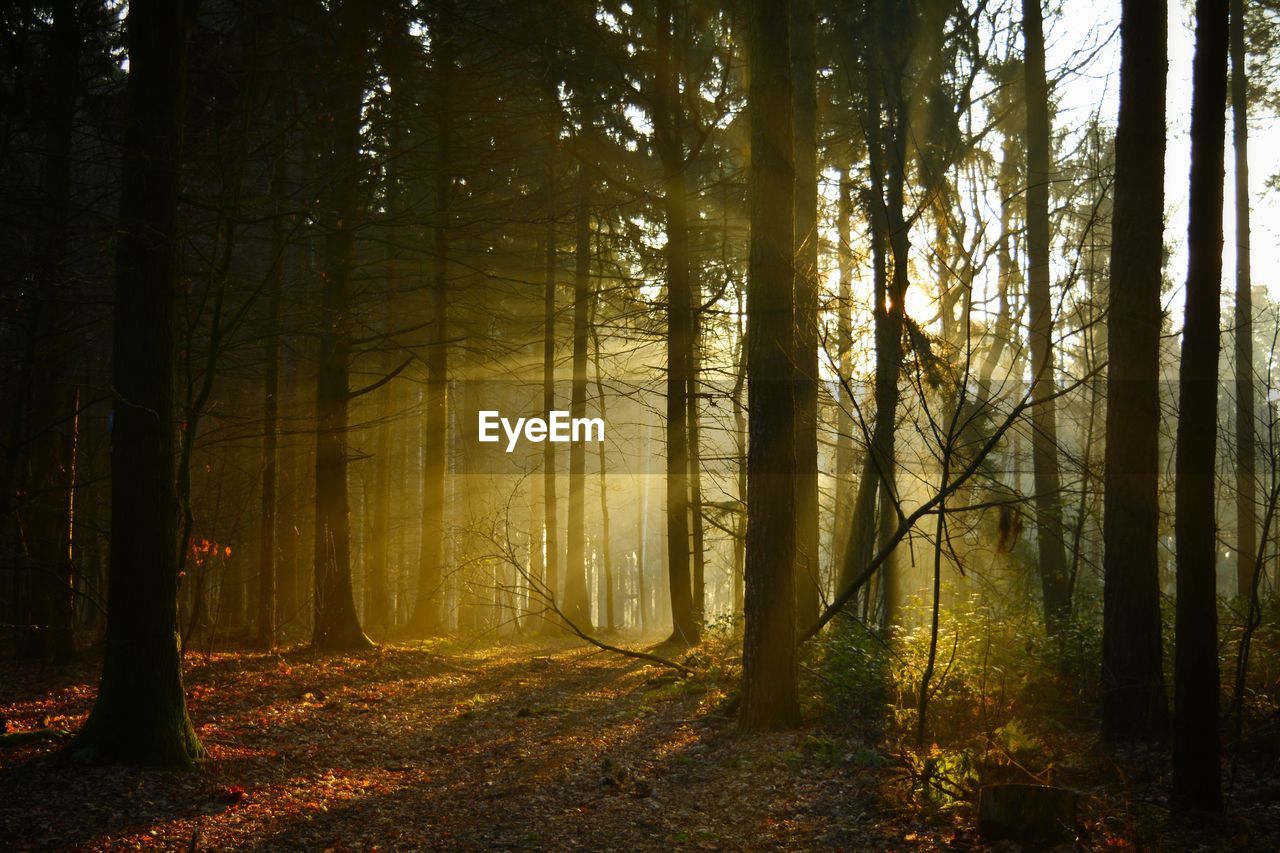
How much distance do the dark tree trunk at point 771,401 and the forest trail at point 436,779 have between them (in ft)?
2.17

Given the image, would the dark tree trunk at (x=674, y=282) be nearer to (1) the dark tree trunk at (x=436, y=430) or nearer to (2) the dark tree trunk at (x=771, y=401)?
(1) the dark tree trunk at (x=436, y=430)

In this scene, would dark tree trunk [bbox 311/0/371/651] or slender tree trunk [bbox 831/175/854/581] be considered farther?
dark tree trunk [bbox 311/0/371/651]

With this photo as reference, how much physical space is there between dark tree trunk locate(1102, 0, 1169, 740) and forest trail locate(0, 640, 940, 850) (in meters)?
2.61

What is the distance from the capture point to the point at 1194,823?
5.52 meters

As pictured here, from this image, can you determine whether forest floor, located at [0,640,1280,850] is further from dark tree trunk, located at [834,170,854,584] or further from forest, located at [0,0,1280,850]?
dark tree trunk, located at [834,170,854,584]

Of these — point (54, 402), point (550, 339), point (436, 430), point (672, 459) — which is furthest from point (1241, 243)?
point (54, 402)

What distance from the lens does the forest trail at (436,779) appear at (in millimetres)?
5707

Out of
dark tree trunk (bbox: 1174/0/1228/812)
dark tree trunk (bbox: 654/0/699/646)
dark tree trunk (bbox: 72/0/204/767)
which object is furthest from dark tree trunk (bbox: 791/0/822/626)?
dark tree trunk (bbox: 72/0/204/767)

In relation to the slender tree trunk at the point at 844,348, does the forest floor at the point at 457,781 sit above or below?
below

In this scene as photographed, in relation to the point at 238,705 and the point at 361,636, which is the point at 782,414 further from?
the point at 361,636

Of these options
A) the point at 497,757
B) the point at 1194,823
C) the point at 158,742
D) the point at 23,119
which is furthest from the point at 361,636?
the point at 1194,823

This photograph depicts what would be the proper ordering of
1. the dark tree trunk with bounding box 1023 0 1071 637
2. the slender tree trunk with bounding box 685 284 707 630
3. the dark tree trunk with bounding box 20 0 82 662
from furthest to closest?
1. the slender tree trunk with bounding box 685 284 707 630
2. the dark tree trunk with bounding box 1023 0 1071 637
3. the dark tree trunk with bounding box 20 0 82 662

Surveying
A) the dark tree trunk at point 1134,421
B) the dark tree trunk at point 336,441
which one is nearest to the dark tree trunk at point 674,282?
the dark tree trunk at point 336,441
